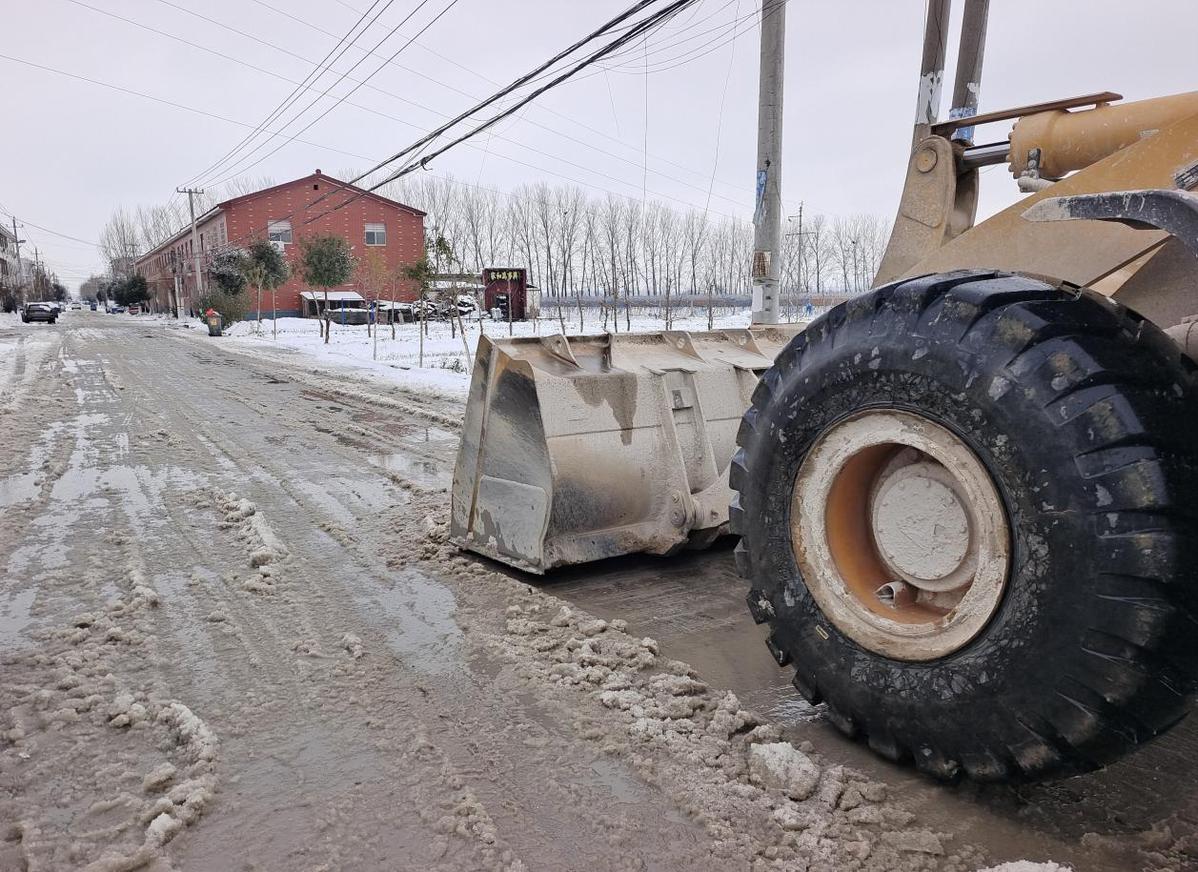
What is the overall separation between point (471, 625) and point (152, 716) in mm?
1250

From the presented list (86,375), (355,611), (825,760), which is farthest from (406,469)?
(86,375)

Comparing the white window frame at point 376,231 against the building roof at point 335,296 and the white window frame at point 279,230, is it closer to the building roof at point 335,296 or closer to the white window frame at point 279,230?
the building roof at point 335,296

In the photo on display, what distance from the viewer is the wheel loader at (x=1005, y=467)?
5.75 ft

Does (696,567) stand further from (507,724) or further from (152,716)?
(152,716)

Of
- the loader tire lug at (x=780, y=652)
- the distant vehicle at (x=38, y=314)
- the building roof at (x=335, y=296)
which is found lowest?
the distant vehicle at (x=38, y=314)

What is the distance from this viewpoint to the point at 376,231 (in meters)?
49.1

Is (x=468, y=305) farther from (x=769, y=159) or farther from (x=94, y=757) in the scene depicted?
(x=94, y=757)

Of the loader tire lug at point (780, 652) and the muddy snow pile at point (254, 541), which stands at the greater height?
the loader tire lug at point (780, 652)

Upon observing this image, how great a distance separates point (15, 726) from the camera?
2752 mm

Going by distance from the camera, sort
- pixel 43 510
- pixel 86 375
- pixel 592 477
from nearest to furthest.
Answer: pixel 592 477, pixel 43 510, pixel 86 375

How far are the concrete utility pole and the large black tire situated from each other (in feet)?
22.5

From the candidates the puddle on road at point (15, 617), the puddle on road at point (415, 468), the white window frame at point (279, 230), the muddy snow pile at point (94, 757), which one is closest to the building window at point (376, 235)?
the white window frame at point (279, 230)

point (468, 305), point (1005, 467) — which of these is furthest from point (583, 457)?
point (468, 305)

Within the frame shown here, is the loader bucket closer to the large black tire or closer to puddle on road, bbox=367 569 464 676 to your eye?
puddle on road, bbox=367 569 464 676
